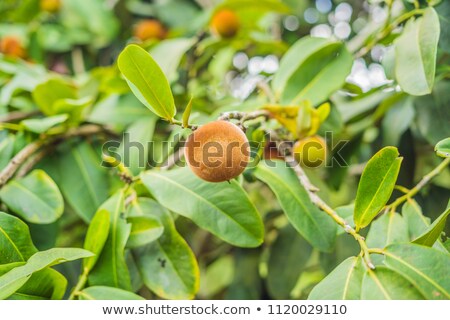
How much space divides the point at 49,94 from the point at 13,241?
1.13 feet

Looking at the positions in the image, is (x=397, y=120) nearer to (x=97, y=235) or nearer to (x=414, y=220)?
(x=414, y=220)

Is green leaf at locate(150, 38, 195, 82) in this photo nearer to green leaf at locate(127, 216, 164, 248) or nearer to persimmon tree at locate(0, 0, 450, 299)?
persimmon tree at locate(0, 0, 450, 299)

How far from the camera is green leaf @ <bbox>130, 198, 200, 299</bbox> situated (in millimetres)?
609

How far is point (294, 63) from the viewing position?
2.48 feet

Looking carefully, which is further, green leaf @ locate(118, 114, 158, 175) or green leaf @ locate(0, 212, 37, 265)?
green leaf @ locate(118, 114, 158, 175)

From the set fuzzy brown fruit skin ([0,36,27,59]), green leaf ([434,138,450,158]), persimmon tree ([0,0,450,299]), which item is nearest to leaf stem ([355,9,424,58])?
persimmon tree ([0,0,450,299])

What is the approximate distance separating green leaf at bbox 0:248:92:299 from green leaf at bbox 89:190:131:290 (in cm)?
8

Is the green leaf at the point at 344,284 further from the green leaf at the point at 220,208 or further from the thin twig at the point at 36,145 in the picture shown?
the thin twig at the point at 36,145

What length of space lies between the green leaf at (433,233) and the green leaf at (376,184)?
0.16 feet

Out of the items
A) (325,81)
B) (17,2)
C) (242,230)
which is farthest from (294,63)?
(17,2)

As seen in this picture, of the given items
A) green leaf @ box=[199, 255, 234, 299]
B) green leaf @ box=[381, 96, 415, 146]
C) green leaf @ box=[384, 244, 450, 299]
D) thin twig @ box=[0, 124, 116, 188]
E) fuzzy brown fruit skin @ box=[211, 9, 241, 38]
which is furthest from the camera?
green leaf @ box=[199, 255, 234, 299]

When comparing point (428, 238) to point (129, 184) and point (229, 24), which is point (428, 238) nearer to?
point (129, 184)

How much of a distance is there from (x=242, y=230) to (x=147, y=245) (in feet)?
0.43

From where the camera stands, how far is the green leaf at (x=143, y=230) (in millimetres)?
594
